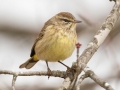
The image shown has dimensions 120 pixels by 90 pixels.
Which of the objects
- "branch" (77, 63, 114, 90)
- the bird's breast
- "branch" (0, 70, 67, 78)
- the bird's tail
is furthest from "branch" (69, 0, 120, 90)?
the bird's tail

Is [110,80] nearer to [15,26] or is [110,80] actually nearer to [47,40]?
[47,40]

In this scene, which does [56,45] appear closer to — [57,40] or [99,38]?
[57,40]

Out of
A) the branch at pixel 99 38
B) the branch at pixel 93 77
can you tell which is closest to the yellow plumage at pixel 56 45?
the branch at pixel 99 38

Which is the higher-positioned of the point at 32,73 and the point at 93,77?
the point at 93,77

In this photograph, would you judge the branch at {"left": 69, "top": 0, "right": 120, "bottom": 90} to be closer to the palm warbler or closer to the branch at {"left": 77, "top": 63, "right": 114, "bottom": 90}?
the branch at {"left": 77, "top": 63, "right": 114, "bottom": 90}

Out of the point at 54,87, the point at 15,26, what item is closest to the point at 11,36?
the point at 15,26

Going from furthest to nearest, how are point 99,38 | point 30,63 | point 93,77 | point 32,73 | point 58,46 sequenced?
point 30,63
point 58,46
point 99,38
point 32,73
point 93,77

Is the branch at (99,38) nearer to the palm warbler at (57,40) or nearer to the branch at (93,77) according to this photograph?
the branch at (93,77)

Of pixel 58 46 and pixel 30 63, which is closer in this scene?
pixel 58 46

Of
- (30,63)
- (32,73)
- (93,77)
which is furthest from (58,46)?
(93,77)
